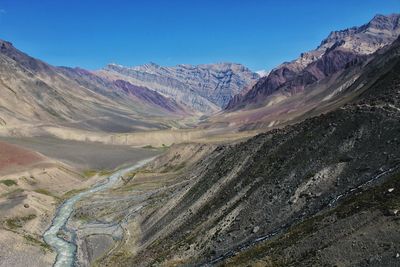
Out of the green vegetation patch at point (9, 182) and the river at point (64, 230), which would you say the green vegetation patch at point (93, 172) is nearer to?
the river at point (64, 230)

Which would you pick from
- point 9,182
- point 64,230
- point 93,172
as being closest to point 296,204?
point 64,230

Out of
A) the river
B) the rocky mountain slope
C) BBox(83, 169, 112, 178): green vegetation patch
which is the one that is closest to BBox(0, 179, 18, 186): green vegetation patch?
the river

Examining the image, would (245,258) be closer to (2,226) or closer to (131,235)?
(131,235)

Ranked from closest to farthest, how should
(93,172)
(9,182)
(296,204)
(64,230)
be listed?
(296,204) → (64,230) → (9,182) → (93,172)

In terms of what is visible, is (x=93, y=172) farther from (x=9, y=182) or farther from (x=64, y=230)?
(x=64, y=230)

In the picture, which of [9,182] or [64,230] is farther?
[9,182]

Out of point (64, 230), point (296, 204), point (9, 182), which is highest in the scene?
point (9, 182)

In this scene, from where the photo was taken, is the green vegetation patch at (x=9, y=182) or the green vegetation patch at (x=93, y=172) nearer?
the green vegetation patch at (x=9, y=182)

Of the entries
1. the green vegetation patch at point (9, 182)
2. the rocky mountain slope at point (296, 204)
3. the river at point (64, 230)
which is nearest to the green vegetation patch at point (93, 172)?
the river at point (64, 230)

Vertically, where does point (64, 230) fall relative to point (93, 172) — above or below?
below

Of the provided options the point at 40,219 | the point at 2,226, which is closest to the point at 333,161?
the point at 2,226
